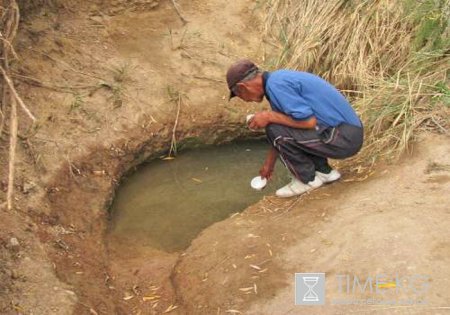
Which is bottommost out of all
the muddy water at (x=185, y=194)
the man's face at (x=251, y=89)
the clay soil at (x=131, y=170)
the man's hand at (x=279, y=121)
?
the muddy water at (x=185, y=194)

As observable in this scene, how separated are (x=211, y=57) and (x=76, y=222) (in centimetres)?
212

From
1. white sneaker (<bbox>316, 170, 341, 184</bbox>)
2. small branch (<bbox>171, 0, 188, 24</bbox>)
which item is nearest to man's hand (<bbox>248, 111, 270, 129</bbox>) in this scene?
white sneaker (<bbox>316, 170, 341, 184</bbox>)

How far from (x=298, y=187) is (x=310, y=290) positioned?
3.15ft

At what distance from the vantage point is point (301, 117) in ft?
9.83

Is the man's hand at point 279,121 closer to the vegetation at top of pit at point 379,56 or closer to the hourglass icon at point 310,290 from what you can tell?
the vegetation at top of pit at point 379,56

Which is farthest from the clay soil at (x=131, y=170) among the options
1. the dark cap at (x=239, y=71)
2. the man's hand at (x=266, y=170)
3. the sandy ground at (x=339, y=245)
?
the dark cap at (x=239, y=71)

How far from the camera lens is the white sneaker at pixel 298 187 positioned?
3432mm

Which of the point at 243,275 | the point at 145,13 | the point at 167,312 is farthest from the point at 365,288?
the point at 145,13

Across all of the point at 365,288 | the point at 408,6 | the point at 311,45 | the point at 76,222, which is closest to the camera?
the point at 365,288

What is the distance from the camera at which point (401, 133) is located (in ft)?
11.8

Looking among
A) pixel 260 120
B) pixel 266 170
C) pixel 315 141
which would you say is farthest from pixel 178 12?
pixel 315 141

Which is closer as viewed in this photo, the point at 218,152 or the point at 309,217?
the point at 309,217

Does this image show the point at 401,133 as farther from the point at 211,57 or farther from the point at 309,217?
the point at 211,57

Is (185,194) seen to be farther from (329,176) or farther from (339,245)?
(339,245)
